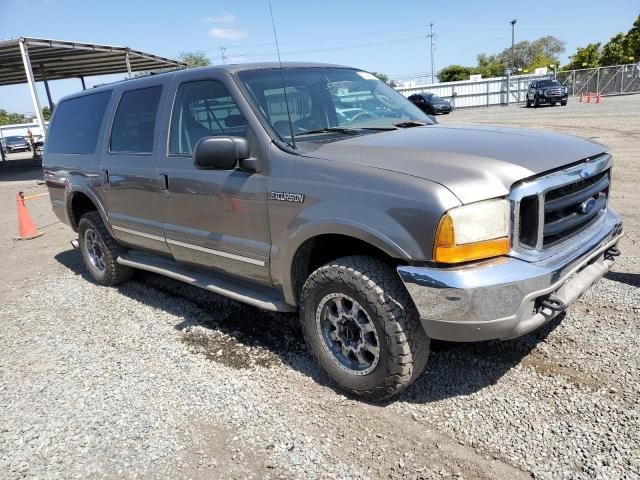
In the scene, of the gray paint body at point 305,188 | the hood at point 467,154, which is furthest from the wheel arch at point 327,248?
the hood at point 467,154

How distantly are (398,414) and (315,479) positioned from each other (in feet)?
2.18

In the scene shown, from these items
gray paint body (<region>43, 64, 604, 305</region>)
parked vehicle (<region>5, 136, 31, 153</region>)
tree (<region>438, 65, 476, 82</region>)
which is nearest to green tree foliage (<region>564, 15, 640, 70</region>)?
tree (<region>438, 65, 476, 82</region>)

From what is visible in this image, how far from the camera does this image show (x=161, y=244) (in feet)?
13.9

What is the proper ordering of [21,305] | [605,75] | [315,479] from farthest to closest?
[605,75], [21,305], [315,479]

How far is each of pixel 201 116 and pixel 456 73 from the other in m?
68.4

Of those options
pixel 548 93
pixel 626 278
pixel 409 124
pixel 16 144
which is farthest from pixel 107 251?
pixel 16 144

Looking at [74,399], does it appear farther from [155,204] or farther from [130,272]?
[130,272]

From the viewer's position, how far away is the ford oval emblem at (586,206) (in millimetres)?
2910

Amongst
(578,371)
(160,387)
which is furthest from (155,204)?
(578,371)

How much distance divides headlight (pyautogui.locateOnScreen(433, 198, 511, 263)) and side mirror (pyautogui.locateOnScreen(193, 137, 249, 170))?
4.48 feet

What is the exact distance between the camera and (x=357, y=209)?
2.66 m

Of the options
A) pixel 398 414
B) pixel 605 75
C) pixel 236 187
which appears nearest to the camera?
pixel 398 414

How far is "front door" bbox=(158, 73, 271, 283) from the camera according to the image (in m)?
3.28

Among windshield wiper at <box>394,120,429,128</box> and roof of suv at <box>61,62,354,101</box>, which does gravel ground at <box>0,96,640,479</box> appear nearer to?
windshield wiper at <box>394,120,429,128</box>
